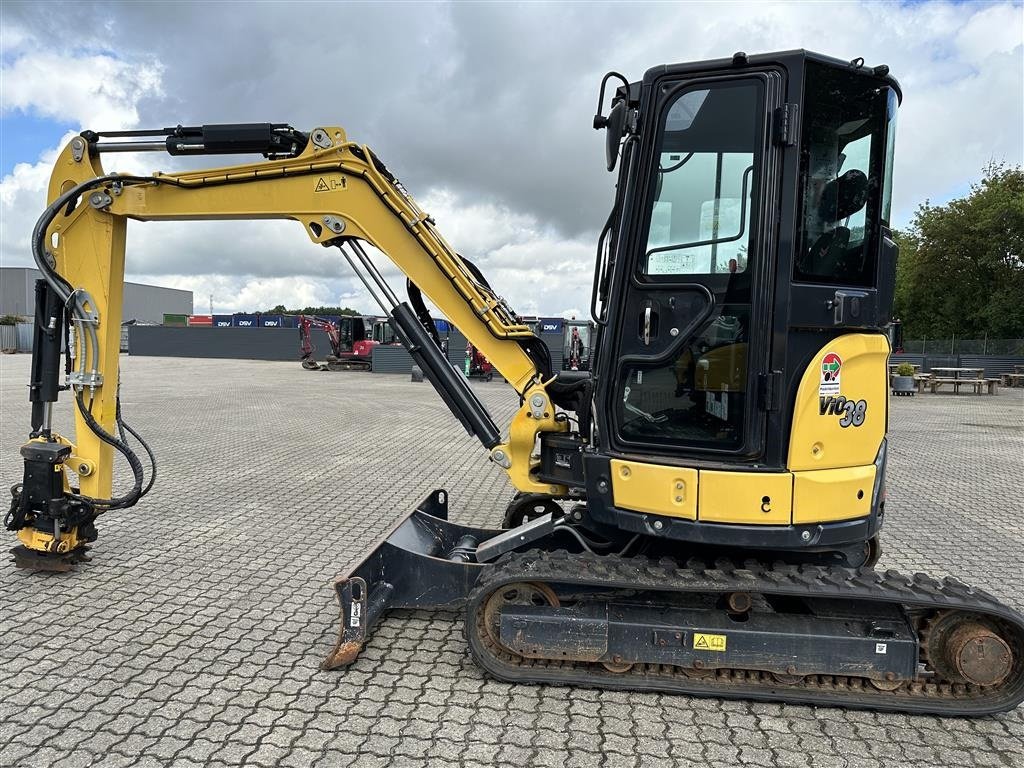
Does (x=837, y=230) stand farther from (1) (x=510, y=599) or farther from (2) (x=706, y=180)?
(1) (x=510, y=599)

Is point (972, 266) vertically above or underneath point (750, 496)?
above

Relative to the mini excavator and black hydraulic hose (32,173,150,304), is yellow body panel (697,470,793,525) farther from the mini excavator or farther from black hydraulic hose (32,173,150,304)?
black hydraulic hose (32,173,150,304)

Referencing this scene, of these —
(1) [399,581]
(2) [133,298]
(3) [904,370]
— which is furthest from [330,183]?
(2) [133,298]

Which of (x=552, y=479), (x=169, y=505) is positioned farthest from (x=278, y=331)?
(x=552, y=479)

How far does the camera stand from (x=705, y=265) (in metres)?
3.33

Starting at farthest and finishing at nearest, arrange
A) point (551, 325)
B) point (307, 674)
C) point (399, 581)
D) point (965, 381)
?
point (551, 325), point (965, 381), point (399, 581), point (307, 674)

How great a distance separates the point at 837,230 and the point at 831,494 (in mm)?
1332

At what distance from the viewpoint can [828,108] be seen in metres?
3.24

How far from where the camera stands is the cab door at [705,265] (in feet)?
10.6

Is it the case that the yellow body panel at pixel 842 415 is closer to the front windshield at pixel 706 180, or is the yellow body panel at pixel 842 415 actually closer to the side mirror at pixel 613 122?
the front windshield at pixel 706 180

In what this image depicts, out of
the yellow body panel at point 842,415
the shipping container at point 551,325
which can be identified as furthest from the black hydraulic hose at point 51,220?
the shipping container at point 551,325

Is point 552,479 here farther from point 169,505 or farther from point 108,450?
point 169,505

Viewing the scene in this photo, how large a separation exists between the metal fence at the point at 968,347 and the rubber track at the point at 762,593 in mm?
33408

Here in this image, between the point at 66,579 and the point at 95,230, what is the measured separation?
2.50 meters
